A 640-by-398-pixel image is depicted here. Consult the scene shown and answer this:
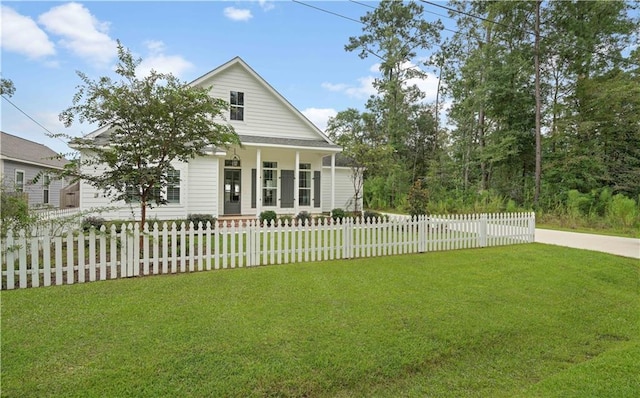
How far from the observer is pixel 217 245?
595cm

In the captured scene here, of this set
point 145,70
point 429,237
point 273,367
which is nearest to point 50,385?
point 273,367

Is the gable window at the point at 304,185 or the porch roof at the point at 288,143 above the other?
the porch roof at the point at 288,143

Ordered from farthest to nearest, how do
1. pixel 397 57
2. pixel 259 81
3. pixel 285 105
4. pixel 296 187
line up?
1. pixel 397 57
2. pixel 285 105
3. pixel 259 81
4. pixel 296 187

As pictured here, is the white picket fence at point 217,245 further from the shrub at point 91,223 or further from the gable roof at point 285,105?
the gable roof at point 285,105

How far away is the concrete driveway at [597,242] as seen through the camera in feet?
28.1

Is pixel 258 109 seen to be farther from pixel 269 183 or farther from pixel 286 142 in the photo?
pixel 269 183

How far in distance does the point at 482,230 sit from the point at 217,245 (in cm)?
679

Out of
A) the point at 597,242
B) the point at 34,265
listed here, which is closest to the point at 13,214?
the point at 34,265

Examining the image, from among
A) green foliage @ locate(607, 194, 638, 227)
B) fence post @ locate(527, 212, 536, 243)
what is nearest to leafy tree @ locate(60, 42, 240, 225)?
fence post @ locate(527, 212, 536, 243)

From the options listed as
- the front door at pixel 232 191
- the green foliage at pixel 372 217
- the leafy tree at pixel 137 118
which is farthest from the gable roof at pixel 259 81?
the leafy tree at pixel 137 118

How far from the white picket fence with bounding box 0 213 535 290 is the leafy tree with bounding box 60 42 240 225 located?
919mm

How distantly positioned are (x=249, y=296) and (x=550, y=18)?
75.6ft

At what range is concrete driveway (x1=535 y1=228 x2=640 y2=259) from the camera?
8.57 metres

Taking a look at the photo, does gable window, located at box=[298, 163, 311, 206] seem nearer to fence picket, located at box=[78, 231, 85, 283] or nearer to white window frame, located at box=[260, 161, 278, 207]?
white window frame, located at box=[260, 161, 278, 207]
